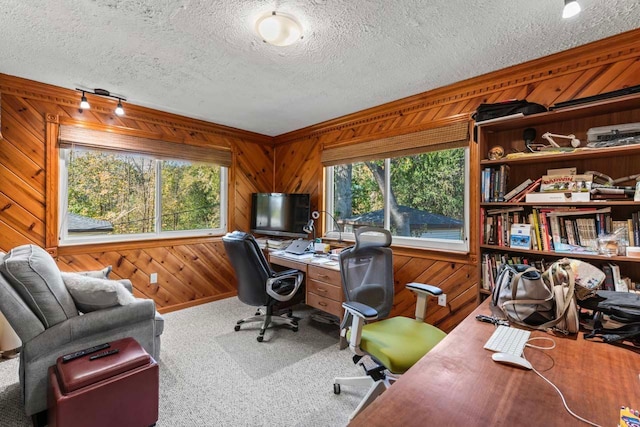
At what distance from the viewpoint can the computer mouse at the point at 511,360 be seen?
109cm

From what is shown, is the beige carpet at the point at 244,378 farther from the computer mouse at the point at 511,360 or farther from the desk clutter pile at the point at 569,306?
the desk clutter pile at the point at 569,306

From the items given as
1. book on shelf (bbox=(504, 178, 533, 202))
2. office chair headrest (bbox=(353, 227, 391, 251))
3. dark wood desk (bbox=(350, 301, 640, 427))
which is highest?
book on shelf (bbox=(504, 178, 533, 202))

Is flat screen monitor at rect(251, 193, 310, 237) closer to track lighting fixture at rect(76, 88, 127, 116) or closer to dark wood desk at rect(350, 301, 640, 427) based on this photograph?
track lighting fixture at rect(76, 88, 127, 116)

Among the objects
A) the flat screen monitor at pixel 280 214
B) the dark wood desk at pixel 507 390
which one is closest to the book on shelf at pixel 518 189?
the dark wood desk at pixel 507 390

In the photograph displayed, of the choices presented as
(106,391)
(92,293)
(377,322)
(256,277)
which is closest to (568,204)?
(377,322)

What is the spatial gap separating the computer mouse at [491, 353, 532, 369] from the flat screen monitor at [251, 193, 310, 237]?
2.84 m

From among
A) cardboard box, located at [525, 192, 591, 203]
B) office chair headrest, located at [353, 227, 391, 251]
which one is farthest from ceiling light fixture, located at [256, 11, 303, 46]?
cardboard box, located at [525, 192, 591, 203]

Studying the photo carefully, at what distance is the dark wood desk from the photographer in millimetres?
828

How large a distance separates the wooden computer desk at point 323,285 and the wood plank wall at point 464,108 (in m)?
0.75

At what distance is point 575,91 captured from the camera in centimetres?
209

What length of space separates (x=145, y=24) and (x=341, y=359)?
9.18ft

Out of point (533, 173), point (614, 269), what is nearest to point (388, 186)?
point (533, 173)

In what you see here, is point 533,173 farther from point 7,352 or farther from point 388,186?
point 7,352

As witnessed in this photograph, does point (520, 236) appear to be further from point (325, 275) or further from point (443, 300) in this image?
point (325, 275)
